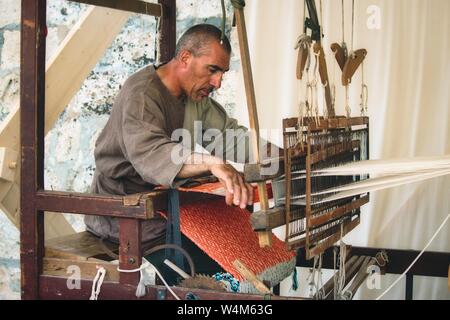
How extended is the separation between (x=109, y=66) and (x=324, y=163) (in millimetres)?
2142

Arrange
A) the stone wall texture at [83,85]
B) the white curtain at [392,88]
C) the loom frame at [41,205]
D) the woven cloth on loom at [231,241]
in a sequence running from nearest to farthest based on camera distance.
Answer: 1. the loom frame at [41,205]
2. the woven cloth on loom at [231,241]
3. the white curtain at [392,88]
4. the stone wall texture at [83,85]

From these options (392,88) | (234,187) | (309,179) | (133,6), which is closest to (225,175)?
(234,187)

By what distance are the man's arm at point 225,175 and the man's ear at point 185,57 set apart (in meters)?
0.58

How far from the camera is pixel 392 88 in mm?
3400

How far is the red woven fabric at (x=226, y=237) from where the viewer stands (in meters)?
2.32

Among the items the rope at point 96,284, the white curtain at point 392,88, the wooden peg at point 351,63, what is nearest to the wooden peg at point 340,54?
the wooden peg at point 351,63

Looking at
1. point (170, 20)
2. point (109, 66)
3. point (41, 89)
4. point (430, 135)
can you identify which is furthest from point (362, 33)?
point (41, 89)

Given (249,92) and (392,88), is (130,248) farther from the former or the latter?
(392,88)

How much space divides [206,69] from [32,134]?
2.45ft

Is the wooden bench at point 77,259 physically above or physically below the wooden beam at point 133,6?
below

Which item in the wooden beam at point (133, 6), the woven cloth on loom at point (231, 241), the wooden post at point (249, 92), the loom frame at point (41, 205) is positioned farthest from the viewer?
the wooden beam at point (133, 6)

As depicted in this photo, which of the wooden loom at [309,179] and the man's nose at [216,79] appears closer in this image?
the wooden loom at [309,179]

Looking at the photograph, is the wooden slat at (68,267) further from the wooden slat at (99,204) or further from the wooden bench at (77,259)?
the wooden slat at (99,204)
